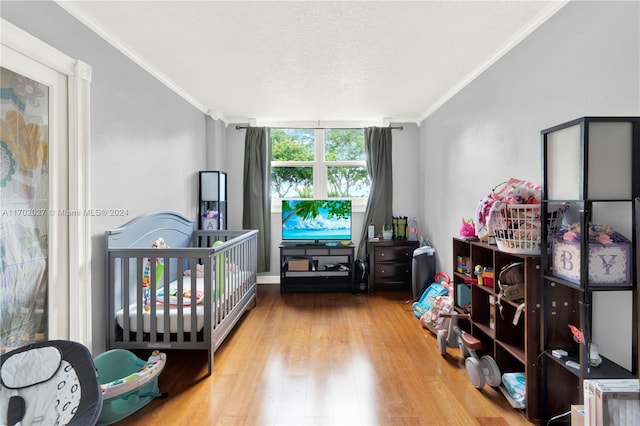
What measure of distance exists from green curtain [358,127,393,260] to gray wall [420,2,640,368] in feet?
2.42

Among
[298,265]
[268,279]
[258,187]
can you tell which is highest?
[258,187]

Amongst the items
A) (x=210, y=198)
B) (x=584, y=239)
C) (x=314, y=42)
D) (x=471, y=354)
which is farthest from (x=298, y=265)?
(x=584, y=239)

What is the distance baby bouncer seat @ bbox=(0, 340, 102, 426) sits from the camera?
47.0 inches

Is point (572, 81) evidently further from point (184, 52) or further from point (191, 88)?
point (191, 88)

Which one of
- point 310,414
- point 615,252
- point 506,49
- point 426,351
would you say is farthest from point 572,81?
point 310,414

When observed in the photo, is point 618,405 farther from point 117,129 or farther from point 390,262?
point 117,129

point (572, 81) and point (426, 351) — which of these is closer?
point (572, 81)

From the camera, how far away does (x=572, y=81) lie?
1.62 meters

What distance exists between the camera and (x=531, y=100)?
6.38ft

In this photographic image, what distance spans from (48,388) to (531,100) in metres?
2.99

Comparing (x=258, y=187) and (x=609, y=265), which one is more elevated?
(x=258, y=187)

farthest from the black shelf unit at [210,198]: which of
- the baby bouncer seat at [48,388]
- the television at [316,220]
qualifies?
the baby bouncer seat at [48,388]

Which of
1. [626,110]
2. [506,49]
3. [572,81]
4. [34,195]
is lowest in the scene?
[34,195]

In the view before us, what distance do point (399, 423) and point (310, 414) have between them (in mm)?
467
